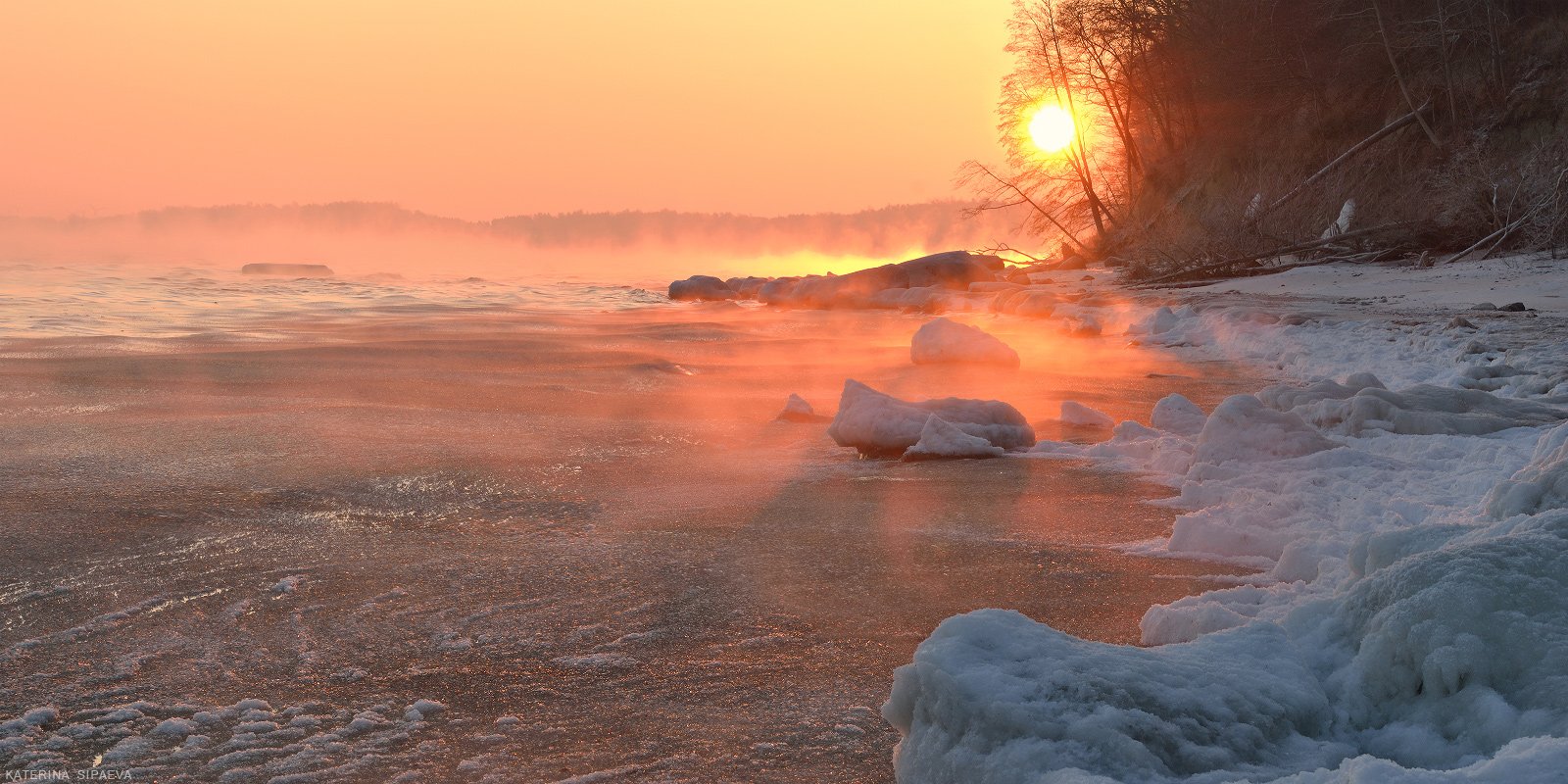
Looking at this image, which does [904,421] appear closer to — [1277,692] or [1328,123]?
[1277,692]

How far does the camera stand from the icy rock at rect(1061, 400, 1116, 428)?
5297mm

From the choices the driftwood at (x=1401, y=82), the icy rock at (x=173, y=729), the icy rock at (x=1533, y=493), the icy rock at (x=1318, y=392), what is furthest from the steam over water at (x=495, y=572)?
the driftwood at (x=1401, y=82)

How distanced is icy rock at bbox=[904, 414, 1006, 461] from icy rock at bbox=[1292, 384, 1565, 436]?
1316mm

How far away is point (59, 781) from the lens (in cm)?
183

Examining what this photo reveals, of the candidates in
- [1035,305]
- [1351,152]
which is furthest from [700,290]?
[1351,152]

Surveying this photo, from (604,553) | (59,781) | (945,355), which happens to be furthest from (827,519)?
(945,355)

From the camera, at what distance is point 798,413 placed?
554 centimetres

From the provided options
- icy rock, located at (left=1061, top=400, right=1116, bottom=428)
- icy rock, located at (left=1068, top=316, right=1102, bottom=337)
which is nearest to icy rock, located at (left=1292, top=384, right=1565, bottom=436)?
icy rock, located at (left=1061, top=400, right=1116, bottom=428)

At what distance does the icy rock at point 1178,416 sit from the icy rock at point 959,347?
2.94m

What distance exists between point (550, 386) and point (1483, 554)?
18.0ft

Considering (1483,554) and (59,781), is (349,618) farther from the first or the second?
(1483,554)

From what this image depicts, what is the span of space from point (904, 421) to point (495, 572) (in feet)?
6.80

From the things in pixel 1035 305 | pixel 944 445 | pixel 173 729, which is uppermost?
pixel 1035 305

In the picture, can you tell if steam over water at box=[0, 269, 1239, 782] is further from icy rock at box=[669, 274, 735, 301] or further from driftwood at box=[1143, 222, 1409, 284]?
icy rock at box=[669, 274, 735, 301]
